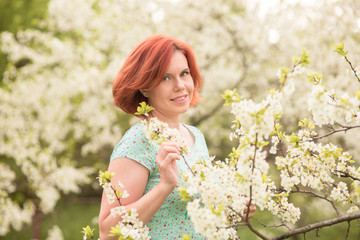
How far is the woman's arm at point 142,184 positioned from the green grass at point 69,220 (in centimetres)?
847

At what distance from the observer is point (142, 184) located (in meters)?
2.15

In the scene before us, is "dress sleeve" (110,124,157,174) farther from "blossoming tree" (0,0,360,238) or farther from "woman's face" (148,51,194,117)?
"blossoming tree" (0,0,360,238)

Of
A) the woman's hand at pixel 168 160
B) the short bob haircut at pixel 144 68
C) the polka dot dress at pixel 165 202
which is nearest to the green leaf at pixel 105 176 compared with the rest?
the woman's hand at pixel 168 160

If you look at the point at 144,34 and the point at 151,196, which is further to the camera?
the point at 144,34

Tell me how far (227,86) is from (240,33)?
1235 mm

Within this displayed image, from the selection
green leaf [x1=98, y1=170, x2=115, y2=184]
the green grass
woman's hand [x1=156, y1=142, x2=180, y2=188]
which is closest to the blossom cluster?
woman's hand [x1=156, y1=142, x2=180, y2=188]

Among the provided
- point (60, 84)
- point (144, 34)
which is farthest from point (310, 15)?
point (60, 84)

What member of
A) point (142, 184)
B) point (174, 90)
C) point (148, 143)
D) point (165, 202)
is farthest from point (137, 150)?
point (174, 90)

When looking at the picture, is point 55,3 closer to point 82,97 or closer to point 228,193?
point 82,97

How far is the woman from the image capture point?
6.79 ft

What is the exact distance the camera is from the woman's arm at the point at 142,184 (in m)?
→ 1.84

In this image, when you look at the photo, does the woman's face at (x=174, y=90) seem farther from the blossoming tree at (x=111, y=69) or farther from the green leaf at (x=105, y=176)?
the blossoming tree at (x=111, y=69)

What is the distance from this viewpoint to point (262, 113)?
4.58 ft

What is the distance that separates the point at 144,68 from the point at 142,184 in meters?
0.70
